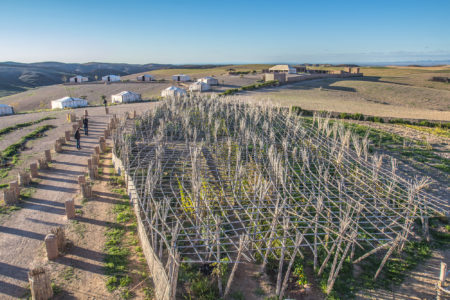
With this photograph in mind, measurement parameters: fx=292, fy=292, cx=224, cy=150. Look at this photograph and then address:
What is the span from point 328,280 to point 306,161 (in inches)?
163

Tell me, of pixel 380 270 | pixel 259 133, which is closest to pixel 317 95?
pixel 259 133

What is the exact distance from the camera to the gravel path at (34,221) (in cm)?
448

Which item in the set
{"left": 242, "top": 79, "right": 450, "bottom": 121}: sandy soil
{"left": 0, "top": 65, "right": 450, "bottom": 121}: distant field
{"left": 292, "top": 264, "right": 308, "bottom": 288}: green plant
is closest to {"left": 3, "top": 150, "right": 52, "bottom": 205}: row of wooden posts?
{"left": 292, "top": 264, "right": 308, "bottom": 288}: green plant

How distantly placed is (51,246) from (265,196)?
4.05 m

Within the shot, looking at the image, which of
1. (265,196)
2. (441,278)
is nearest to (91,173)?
(265,196)

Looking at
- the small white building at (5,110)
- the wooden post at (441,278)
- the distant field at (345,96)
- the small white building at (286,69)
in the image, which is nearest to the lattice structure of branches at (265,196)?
the wooden post at (441,278)

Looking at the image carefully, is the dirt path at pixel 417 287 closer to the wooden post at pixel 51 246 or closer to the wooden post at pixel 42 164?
the wooden post at pixel 51 246

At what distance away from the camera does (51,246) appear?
4773 mm

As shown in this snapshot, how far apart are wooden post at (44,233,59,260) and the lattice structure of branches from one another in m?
1.48

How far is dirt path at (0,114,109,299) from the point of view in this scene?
448cm

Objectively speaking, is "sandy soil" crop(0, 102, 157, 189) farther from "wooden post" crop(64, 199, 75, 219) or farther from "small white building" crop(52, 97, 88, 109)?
"small white building" crop(52, 97, 88, 109)

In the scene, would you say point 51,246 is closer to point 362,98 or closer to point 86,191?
point 86,191

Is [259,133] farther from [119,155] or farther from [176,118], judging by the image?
[119,155]

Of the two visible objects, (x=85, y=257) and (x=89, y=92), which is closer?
(x=85, y=257)
